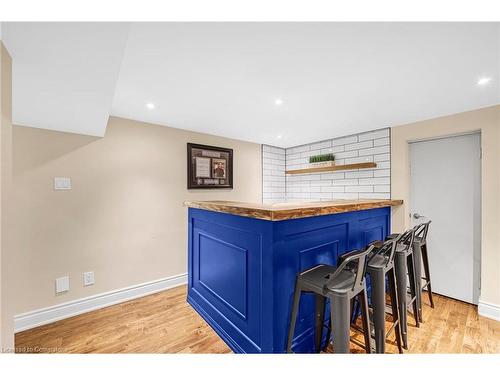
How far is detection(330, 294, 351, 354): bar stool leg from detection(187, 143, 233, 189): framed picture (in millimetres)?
2214

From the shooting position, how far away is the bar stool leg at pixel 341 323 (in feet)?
3.68

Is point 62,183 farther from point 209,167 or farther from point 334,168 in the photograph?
Answer: point 334,168

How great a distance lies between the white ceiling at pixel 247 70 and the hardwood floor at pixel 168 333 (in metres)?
1.79

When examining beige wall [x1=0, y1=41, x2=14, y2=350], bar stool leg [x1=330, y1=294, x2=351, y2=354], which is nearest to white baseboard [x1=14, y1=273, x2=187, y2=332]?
beige wall [x1=0, y1=41, x2=14, y2=350]

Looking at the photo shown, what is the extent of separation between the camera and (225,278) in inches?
66.2

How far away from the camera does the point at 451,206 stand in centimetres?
239

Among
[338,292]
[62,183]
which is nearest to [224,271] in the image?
[338,292]

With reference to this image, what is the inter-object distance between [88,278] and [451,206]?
3.93 meters

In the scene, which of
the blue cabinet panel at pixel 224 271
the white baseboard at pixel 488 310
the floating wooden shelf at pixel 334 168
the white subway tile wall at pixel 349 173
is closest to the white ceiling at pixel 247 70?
the white subway tile wall at pixel 349 173

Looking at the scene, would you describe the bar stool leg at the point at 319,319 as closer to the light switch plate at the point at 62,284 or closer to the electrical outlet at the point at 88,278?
the electrical outlet at the point at 88,278

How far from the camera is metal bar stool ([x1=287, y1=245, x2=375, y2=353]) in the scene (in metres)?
1.12
